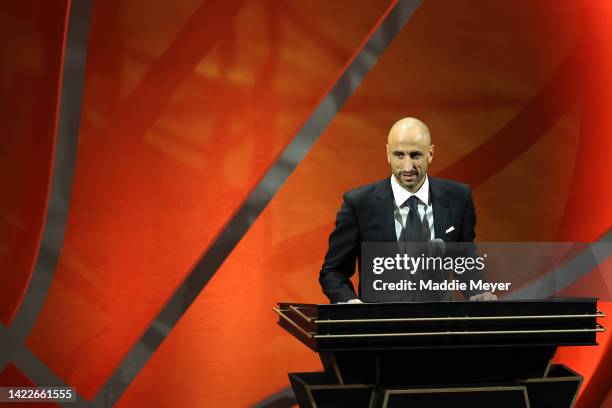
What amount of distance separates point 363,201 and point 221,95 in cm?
132

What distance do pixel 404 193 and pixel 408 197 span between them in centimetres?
3

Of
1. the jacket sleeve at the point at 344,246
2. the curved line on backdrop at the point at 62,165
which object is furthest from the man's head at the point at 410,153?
the curved line on backdrop at the point at 62,165

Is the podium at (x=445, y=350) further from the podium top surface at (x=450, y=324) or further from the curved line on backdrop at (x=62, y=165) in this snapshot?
the curved line on backdrop at (x=62, y=165)

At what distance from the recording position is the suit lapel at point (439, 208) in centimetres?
275

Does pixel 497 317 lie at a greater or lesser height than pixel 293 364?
lesser

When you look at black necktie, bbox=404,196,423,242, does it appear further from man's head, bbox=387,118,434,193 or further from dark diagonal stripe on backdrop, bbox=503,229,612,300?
dark diagonal stripe on backdrop, bbox=503,229,612,300

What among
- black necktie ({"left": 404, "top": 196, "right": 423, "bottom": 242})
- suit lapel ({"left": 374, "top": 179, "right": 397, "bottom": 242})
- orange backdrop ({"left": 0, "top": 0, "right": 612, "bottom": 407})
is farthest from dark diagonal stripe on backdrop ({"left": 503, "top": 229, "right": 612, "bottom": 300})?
orange backdrop ({"left": 0, "top": 0, "right": 612, "bottom": 407})

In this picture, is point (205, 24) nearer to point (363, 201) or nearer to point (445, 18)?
point (445, 18)

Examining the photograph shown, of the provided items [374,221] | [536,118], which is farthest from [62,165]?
[536,118]

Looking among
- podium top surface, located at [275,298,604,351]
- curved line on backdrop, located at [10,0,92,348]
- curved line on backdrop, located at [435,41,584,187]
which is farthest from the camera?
curved line on backdrop, located at [435,41,584,187]

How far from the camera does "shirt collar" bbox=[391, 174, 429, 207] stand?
280 centimetres

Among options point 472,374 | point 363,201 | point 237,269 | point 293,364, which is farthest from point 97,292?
point 472,374

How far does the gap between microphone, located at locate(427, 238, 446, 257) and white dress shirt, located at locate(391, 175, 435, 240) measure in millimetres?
265

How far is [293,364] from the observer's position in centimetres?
413
